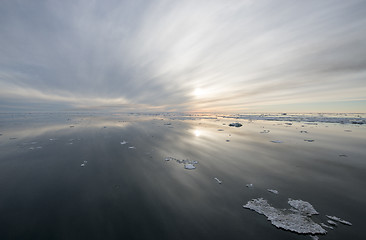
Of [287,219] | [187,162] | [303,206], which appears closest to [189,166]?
[187,162]

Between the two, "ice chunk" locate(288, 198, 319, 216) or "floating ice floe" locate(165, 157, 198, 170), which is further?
"floating ice floe" locate(165, 157, 198, 170)

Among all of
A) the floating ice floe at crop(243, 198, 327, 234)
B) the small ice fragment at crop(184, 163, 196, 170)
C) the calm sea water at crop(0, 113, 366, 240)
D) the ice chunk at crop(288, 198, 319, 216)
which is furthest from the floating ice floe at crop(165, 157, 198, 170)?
the ice chunk at crop(288, 198, 319, 216)

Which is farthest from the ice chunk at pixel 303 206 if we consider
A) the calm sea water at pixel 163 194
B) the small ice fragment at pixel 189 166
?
the small ice fragment at pixel 189 166

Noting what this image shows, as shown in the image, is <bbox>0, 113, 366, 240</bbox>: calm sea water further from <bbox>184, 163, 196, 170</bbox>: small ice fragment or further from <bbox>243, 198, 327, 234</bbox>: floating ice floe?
<bbox>184, 163, 196, 170</bbox>: small ice fragment

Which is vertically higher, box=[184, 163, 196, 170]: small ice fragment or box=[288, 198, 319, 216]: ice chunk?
box=[288, 198, 319, 216]: ice chunk

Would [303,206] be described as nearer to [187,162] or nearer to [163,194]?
[163,194]

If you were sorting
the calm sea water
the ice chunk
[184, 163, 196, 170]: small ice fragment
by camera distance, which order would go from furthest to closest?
[184, 163, 196, 170]: small ice fragment < the ice chunk < the calm sea water

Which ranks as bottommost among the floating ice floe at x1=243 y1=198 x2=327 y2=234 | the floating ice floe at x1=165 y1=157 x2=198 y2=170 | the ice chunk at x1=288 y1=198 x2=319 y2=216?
the floating ice floe at x1=165 y1=157 x2=198 y2=170

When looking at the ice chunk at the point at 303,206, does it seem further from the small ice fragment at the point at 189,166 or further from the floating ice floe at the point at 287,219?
the small ice fragment at the point at 189,166
